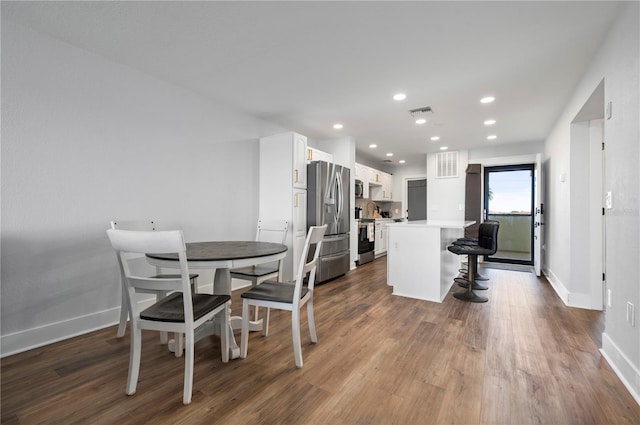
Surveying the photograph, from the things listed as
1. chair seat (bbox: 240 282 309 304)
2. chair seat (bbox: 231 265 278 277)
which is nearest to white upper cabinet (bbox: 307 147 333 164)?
chair seat (bbox: 231 265 278 277)

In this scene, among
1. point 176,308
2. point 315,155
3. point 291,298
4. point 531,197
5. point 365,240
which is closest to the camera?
point 176,308

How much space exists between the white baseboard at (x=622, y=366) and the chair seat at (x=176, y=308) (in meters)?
2.51

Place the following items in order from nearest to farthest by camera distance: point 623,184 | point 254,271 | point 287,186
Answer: point 623,184 < point 254,271 < point 287,186

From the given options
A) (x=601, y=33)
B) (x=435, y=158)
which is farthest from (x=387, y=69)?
(x=435, y=158)

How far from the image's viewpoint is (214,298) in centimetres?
188

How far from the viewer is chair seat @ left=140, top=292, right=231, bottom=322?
1.58 m

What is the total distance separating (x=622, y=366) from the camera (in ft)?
5.87

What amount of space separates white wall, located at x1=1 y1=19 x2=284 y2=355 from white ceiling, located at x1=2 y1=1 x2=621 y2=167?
25 cm

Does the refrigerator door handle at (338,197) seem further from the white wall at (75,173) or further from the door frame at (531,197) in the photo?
the door frame at (531,197)

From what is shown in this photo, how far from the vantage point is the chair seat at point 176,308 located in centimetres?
158

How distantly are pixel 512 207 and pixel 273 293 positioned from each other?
233 inches

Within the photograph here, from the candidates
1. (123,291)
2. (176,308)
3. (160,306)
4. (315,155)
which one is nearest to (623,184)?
(176,308)

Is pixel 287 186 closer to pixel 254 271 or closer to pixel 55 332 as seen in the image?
pixel 254 271

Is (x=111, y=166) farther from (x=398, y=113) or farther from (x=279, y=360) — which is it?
(x=398, y=113)
